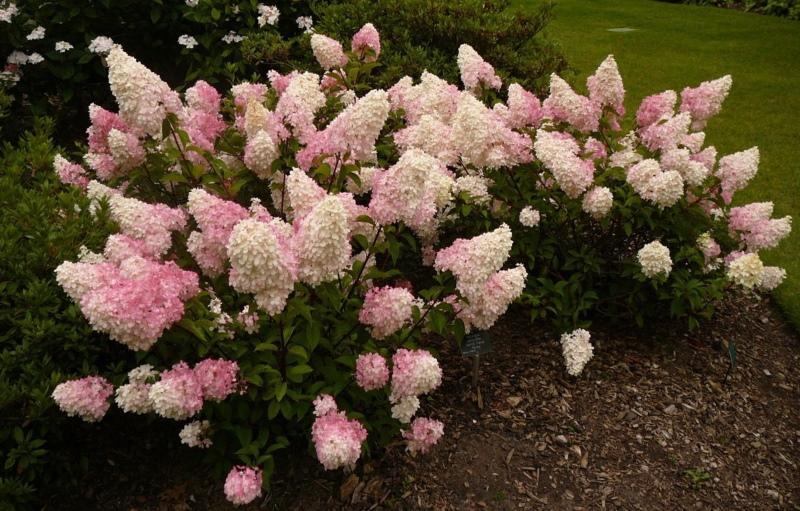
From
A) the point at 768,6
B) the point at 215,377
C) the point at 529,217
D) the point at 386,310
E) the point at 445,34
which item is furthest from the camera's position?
the point at 768,6

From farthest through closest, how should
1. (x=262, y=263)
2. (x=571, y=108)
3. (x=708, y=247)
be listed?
(x=571, y=108) < (x=708, y=247) < (x=262, y=263)

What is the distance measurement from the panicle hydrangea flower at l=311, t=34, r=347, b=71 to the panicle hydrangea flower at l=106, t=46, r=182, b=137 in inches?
60.2

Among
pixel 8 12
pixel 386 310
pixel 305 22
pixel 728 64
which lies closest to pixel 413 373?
pixel 386 310

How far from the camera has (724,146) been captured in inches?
280

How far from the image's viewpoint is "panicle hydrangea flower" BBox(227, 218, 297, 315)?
7.34 feet

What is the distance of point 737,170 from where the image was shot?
395cm

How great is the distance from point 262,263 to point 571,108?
241 centimetres

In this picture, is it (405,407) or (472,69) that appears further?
(472,69)

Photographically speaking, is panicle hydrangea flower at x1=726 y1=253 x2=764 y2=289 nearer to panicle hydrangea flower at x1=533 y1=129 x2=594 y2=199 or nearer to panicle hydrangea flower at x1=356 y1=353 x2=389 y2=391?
panicle hydrangea flower at x1=533 y1=129 x2=594 y2=199

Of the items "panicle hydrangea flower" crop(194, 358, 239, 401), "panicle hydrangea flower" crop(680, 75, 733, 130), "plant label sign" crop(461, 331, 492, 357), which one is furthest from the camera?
"panicle hydrangea flower" crop(680, 75, 733, 130)

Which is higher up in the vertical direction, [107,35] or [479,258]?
[479,258]

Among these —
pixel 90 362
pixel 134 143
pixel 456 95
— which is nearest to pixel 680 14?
pixel 456 95

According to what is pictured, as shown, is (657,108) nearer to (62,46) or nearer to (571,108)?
(571,108)

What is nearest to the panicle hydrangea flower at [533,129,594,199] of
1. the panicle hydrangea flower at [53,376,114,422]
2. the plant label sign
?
the plant label sign
